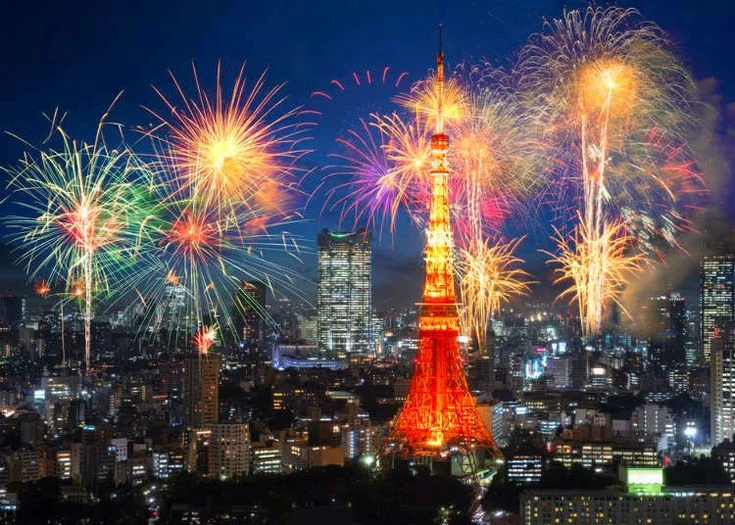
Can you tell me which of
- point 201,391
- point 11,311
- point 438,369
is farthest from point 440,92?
point 11,311

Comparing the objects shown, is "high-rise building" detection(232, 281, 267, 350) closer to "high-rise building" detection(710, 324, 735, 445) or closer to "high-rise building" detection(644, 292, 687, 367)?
"high-rise building" detection(644, 292, 687, 367)

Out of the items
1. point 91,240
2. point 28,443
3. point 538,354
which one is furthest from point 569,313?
point 91,240

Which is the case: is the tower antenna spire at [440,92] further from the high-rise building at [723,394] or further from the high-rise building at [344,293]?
the high-rise building at [344,293]

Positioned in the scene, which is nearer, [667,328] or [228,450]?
[228,450]

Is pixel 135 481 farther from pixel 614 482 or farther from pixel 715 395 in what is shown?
pixel 715 395

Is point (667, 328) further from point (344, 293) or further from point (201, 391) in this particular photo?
point (201, 391)
